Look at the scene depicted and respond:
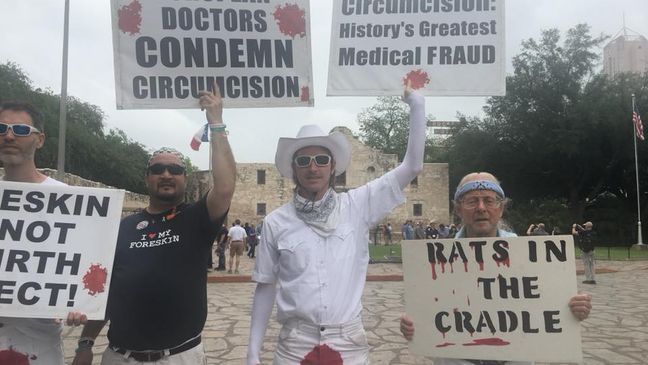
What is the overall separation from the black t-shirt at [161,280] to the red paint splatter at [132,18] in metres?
1.14

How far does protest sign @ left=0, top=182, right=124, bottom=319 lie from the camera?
8.49ft

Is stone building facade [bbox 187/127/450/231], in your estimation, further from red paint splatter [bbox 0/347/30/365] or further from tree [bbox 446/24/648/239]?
red paint splatter [bbox 0/347/30/365]

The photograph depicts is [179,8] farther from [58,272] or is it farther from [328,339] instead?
[328,339]

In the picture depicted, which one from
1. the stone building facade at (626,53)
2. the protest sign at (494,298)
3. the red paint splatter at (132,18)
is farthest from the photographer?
the stone building facade at (626,53)

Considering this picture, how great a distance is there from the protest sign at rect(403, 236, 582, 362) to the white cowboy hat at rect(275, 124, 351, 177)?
23.2 inches

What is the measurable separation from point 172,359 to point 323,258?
2.84ft

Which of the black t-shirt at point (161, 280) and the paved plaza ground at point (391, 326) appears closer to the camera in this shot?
the black t-shirt at point (161, 280)

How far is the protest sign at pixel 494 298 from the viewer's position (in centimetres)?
258

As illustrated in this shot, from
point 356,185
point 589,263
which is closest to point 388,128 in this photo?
point 356,185

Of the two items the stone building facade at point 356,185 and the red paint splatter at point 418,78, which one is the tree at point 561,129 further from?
the red paint splatter at point 418,78

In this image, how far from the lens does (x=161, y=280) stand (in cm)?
266

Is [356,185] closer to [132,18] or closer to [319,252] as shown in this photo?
[132,18]

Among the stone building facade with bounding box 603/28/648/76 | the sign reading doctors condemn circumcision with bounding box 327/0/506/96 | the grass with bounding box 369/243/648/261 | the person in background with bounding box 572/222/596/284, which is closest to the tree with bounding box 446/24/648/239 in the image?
the grass with bounding box 369/243/648/261

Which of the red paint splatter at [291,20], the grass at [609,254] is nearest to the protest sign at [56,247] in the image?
the red paint splatter at [291,20]
